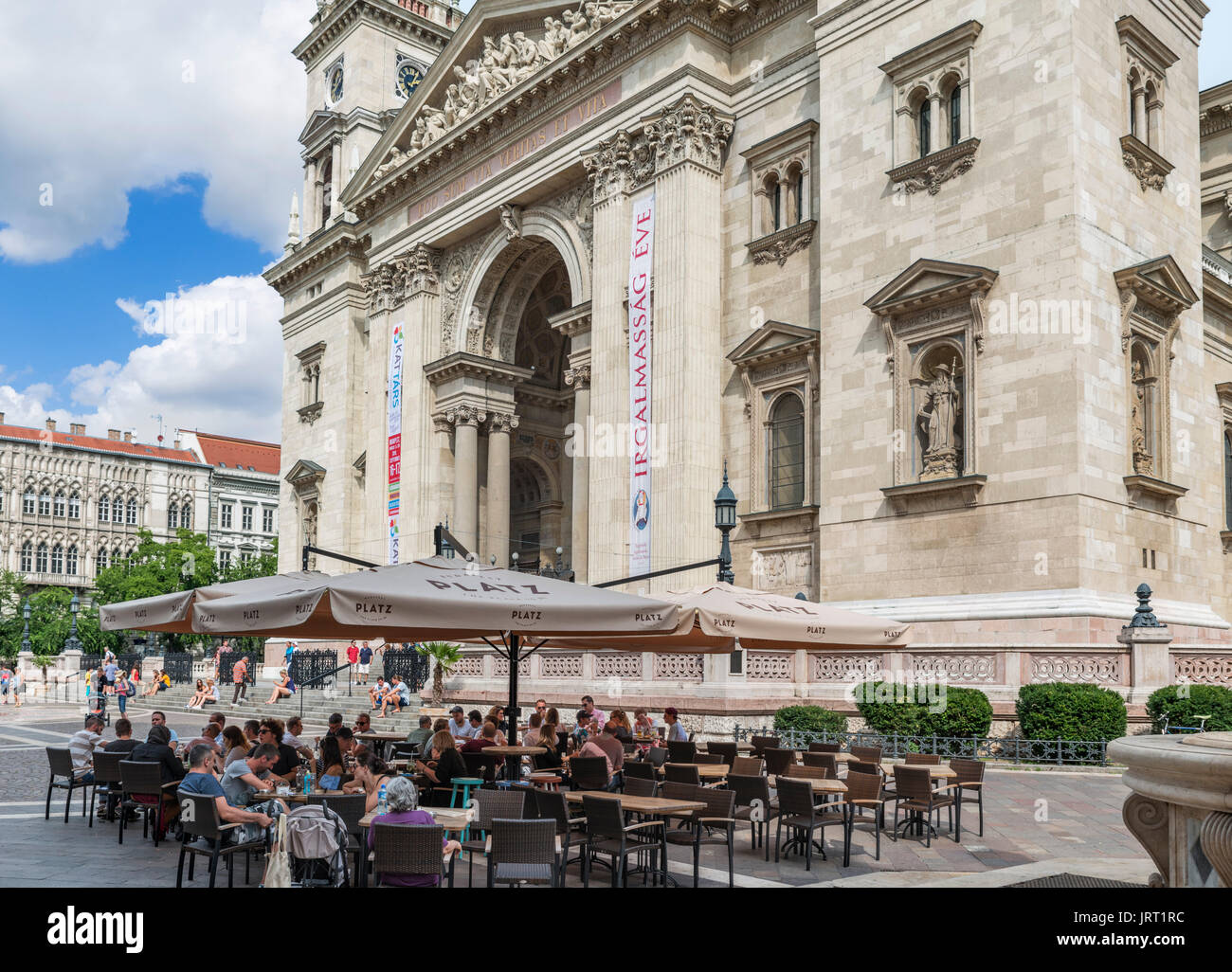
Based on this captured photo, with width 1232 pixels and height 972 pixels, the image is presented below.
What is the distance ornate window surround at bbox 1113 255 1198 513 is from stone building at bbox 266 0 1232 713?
0.29 feet

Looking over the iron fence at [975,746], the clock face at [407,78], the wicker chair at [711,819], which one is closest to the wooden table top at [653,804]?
the wicker chair at [711,819]

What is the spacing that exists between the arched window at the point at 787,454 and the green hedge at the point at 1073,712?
9.55 meters

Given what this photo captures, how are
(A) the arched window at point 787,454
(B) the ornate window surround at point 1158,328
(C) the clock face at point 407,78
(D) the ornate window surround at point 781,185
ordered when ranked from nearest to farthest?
(B) the ornate window surround at point 1158,328 < (A) the arched window at point 787,454 < (D) the ornate window surround at point 781,185 < (C) the clock face at point 407,78

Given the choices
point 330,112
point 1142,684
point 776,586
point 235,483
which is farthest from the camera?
point 235,483

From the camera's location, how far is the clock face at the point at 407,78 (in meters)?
51.0

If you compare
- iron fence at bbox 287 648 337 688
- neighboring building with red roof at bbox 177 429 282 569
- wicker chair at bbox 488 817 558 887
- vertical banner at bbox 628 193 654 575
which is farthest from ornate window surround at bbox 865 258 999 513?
neighboring building with red roof at bbox 177 429 282 569

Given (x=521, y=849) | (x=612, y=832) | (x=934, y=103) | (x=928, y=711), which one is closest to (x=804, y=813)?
(x=612, y=832)

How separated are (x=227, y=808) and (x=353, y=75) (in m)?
46.0

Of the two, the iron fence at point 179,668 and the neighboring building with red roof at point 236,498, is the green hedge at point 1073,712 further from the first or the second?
the neighboring building with red roof at point 236,498

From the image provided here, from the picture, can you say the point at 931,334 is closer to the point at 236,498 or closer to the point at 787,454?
the point at 787,454
